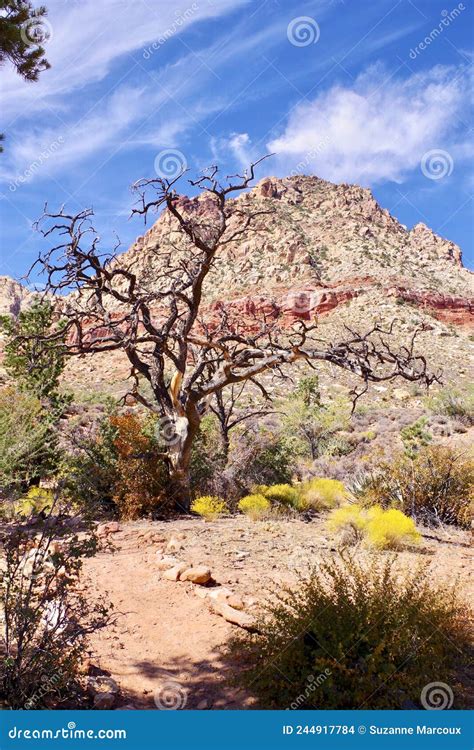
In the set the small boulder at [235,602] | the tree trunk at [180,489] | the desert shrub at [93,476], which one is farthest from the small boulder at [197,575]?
the tree trunk at [180,489]

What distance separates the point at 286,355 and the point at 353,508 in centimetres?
279

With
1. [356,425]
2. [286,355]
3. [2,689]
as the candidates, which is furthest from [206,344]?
[356,425]

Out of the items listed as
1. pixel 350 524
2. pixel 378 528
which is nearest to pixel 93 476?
pixel 350 524

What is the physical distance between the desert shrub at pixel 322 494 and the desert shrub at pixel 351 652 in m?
5.87

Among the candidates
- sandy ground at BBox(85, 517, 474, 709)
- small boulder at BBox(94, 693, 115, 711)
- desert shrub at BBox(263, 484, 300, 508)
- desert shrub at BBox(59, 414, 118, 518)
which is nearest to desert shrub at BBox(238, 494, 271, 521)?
sandy ground at BBox(85, 517, 474, 709)

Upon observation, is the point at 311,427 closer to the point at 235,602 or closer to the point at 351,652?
the point at 235,602

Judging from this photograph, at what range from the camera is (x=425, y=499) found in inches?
380

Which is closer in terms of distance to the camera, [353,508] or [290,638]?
[290,638]

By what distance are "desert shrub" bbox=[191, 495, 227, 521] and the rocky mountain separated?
89.9 ft

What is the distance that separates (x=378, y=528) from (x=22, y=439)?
6546mm

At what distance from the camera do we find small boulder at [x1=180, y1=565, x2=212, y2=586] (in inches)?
229

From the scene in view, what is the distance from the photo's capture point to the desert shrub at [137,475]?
9273 mm

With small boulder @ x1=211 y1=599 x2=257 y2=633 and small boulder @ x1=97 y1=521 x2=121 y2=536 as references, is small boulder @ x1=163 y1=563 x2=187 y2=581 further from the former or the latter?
small boulder @ x1=97 y1=521 x2=121 y2=536
